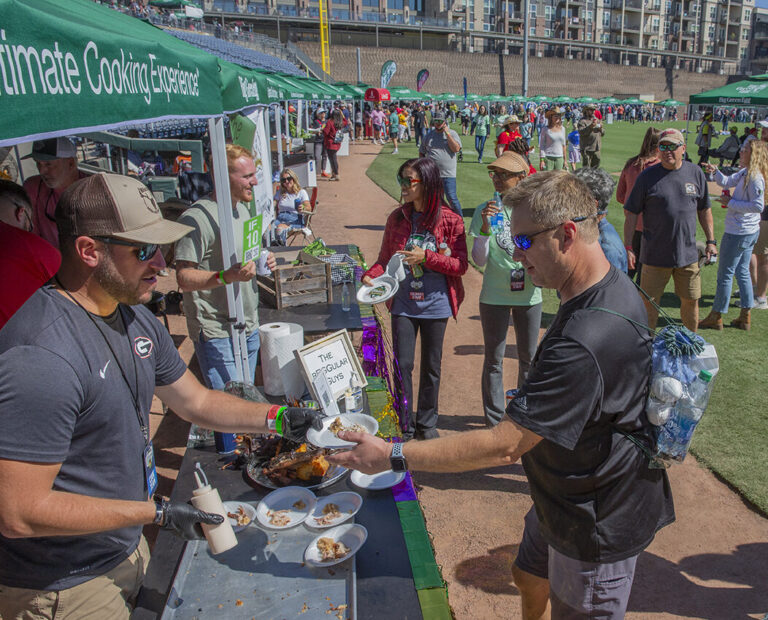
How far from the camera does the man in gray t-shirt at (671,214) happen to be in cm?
564

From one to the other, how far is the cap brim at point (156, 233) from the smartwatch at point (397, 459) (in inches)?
46.3

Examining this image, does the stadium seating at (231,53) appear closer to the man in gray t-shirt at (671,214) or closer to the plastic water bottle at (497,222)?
the man in gray t-shirt at (671,214)

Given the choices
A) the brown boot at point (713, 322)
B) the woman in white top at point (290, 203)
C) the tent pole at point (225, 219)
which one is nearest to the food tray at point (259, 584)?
the tent pole at point (225, 219)

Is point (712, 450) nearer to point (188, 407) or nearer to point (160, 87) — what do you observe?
point (188, 407)

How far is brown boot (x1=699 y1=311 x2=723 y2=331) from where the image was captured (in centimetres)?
707

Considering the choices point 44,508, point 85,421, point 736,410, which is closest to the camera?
point 44,508

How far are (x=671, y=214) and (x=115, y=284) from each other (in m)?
5.37

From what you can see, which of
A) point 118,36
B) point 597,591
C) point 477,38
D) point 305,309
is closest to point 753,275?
point 305,309

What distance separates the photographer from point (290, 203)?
33.3ft

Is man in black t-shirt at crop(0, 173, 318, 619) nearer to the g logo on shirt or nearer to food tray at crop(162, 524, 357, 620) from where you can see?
the g logo on shirt

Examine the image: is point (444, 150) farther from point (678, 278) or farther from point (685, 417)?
point (685, 417)

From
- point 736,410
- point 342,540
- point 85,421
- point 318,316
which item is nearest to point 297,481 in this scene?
point 342,540

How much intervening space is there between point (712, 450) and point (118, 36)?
512cm

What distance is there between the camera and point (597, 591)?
217 centimetres
